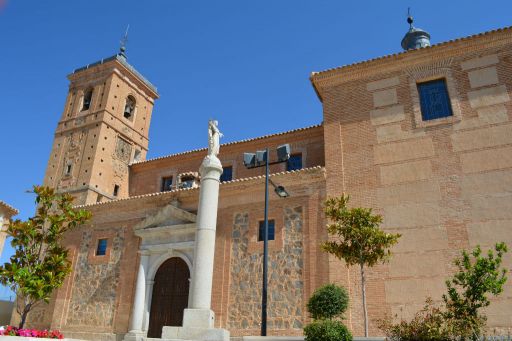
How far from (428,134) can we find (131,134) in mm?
16959

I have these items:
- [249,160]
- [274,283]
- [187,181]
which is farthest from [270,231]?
[187,181]

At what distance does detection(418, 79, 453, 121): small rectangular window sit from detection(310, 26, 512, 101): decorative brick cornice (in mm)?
858

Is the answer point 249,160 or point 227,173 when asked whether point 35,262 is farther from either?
point 227,173

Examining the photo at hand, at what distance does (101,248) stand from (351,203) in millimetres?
10596

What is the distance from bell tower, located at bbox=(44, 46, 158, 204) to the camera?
21719 mm

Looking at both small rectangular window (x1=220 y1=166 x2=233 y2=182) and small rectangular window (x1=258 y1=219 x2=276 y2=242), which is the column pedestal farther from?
small rectangular window (x1=220 y1=166 x2=233 y2=182)

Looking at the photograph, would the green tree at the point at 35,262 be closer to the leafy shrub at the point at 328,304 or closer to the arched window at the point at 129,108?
the leafy shrub at the point at 328,304

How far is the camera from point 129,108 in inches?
1007

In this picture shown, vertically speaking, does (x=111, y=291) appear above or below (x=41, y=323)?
above

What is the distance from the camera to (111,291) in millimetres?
16375

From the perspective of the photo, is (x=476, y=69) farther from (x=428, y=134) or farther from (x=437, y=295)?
(x=437, y=295)

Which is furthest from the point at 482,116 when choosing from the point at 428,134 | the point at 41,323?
the point at 41,323

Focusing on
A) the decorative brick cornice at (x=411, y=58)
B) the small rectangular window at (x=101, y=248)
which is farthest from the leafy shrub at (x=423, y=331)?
the small rectangular window at (x=101, y=248)

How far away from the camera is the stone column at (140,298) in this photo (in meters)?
15.1
